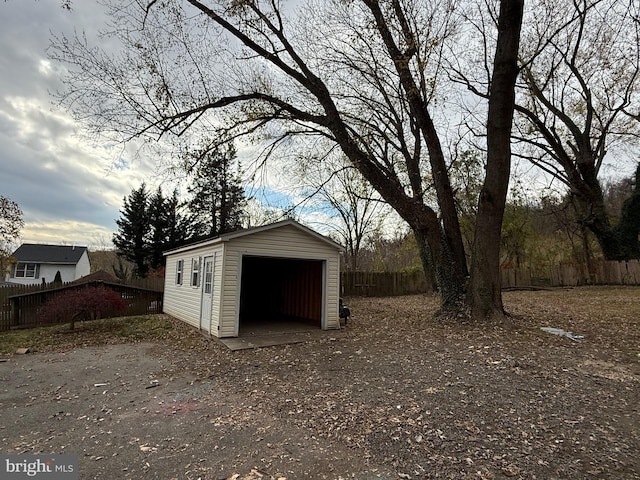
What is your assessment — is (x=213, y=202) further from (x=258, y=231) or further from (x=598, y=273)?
(x=598, y=273)

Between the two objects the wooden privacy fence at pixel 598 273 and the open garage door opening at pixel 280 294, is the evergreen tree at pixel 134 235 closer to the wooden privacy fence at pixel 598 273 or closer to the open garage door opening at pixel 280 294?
the open garage door opening at pixel 280 294

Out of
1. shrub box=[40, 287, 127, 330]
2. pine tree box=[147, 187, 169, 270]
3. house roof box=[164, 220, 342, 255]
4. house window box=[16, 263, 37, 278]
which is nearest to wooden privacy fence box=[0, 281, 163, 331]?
shrub box=[40, 287, 127, 330]

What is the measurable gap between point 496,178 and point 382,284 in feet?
37.5

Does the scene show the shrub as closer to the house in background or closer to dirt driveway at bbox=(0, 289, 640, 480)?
dirt driveway at bbox=(0, 289, 640, 480)

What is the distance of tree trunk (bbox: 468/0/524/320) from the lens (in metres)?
7.48

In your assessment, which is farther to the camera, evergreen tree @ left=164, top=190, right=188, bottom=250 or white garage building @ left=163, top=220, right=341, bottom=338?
evergreen tree @ left=164, top=190, right=188, bottom=250

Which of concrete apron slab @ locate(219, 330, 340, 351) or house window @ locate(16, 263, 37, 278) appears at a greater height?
house window @ locate(16, 263, 37, 278)

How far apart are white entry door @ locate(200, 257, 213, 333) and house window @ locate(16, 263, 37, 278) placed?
27253 millimetres

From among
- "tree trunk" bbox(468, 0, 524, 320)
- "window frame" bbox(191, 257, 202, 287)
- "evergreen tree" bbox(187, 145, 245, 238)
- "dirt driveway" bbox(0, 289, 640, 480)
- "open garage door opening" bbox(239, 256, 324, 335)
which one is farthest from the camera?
"evergreen tree" bbox(187, 145, 245, 238)

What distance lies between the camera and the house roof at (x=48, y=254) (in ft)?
88.6

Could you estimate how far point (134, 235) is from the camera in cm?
2358

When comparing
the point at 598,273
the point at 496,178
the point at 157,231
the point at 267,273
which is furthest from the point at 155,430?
the point at 157,231

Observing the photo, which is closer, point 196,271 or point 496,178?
point 496,178

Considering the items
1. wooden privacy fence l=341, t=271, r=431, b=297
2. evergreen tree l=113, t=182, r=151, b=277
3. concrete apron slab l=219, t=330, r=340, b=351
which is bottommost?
concrete apron slab l=219, t=330, r=340, b=351
